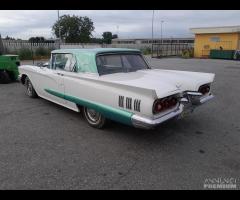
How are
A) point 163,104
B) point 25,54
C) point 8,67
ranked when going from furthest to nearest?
point 25,54, point 8,67, point 163,104

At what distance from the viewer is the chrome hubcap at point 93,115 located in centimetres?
457

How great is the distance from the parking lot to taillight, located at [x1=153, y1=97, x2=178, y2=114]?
0.67m

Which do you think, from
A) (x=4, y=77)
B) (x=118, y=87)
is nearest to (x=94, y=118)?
(x=118, y=87)

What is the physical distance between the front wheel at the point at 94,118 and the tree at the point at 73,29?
2333 inches

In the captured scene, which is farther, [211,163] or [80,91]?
[80,91]

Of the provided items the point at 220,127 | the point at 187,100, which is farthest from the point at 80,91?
the point at 220,127

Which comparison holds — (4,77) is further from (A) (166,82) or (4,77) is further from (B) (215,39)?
(B) (215,39)

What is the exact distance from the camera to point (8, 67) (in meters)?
9.38

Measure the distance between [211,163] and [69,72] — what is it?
324 centimetres

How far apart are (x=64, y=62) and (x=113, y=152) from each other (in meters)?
2.59

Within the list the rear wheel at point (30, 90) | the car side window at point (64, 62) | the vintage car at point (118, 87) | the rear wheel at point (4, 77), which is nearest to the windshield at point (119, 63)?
the vintage car at point (118, 87)

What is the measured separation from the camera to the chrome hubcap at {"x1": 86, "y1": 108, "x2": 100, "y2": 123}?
4.57 metres

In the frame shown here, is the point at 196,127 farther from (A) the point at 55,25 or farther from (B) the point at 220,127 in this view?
(A) the point at 55,25
